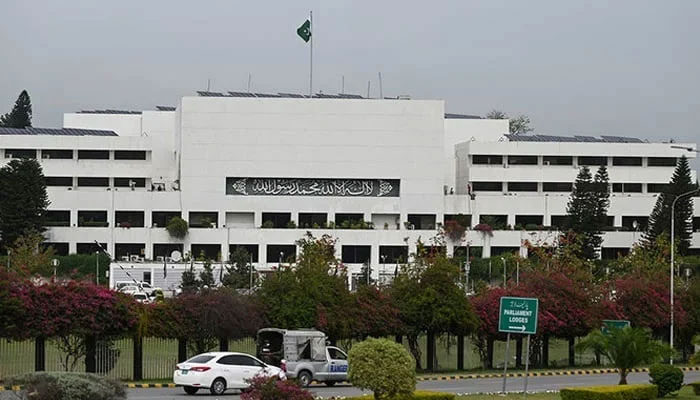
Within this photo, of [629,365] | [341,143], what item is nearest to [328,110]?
[341,143]

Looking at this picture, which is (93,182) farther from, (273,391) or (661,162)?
(273,391)

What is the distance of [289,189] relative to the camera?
10750 centimetres

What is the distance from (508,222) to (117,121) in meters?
38.6

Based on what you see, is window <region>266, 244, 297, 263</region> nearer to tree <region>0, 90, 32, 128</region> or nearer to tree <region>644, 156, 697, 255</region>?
tree <region>644, 156, 697, 255</region>

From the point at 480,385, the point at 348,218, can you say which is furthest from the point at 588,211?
the point at 480,385

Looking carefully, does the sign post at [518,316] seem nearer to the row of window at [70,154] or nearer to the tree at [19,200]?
the tree at [19,200]

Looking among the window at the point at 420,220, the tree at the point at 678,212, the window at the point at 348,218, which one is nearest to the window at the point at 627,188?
the tree at the point at 678,212

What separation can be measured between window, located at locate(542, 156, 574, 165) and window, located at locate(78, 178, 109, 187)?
38.9 meters

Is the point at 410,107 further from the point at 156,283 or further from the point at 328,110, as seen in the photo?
the point at 156,283

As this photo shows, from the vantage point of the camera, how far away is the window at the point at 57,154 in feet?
355

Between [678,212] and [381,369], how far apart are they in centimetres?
7754

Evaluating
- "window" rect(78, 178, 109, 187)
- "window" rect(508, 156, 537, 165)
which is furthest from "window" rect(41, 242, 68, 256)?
"window" rect(508, 156, 537, 165)

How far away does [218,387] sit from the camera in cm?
3594

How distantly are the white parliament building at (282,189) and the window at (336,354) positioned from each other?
59667 millimetres
